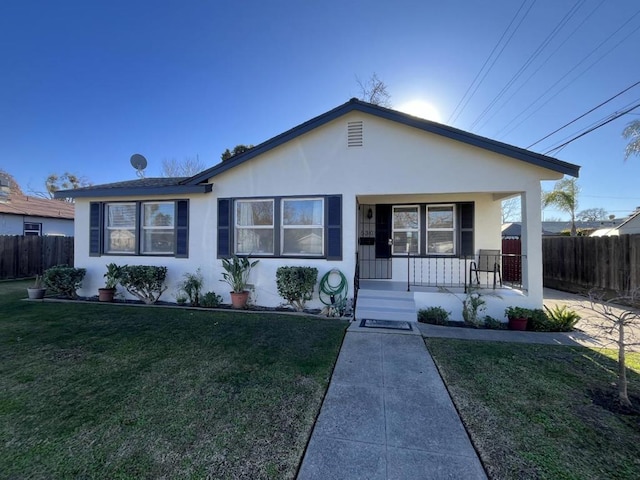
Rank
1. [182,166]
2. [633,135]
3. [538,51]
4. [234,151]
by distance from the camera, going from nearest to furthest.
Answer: [538,51]
[234,151]
[633,135]
[182,166]

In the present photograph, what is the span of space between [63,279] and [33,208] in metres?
14.0

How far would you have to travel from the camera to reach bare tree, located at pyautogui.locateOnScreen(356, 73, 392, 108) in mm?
14883

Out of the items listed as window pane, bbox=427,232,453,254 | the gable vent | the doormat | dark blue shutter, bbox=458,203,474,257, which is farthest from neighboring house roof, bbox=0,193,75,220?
dark blue shutter, bbox=458,203,474,257

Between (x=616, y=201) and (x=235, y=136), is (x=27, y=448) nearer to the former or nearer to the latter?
(x=235, y=136)

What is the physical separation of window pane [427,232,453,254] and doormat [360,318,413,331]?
291 centimetres

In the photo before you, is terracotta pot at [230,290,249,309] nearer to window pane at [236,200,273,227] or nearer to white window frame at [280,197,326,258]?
white window frame at [280,197,326,258]

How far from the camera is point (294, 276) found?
6.58 m

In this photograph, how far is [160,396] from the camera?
3.07 m

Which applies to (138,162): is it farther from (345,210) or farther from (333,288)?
(333,288)

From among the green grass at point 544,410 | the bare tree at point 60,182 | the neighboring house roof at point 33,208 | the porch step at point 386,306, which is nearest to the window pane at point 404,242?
the porch step at point 386,306

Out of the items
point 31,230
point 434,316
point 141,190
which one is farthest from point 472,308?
point 31,230

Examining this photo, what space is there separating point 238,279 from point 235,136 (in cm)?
937

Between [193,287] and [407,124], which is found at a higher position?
[407,124]

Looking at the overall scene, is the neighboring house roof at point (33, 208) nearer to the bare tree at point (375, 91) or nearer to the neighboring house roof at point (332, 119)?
the neighboring house roof at point (332, 119)
